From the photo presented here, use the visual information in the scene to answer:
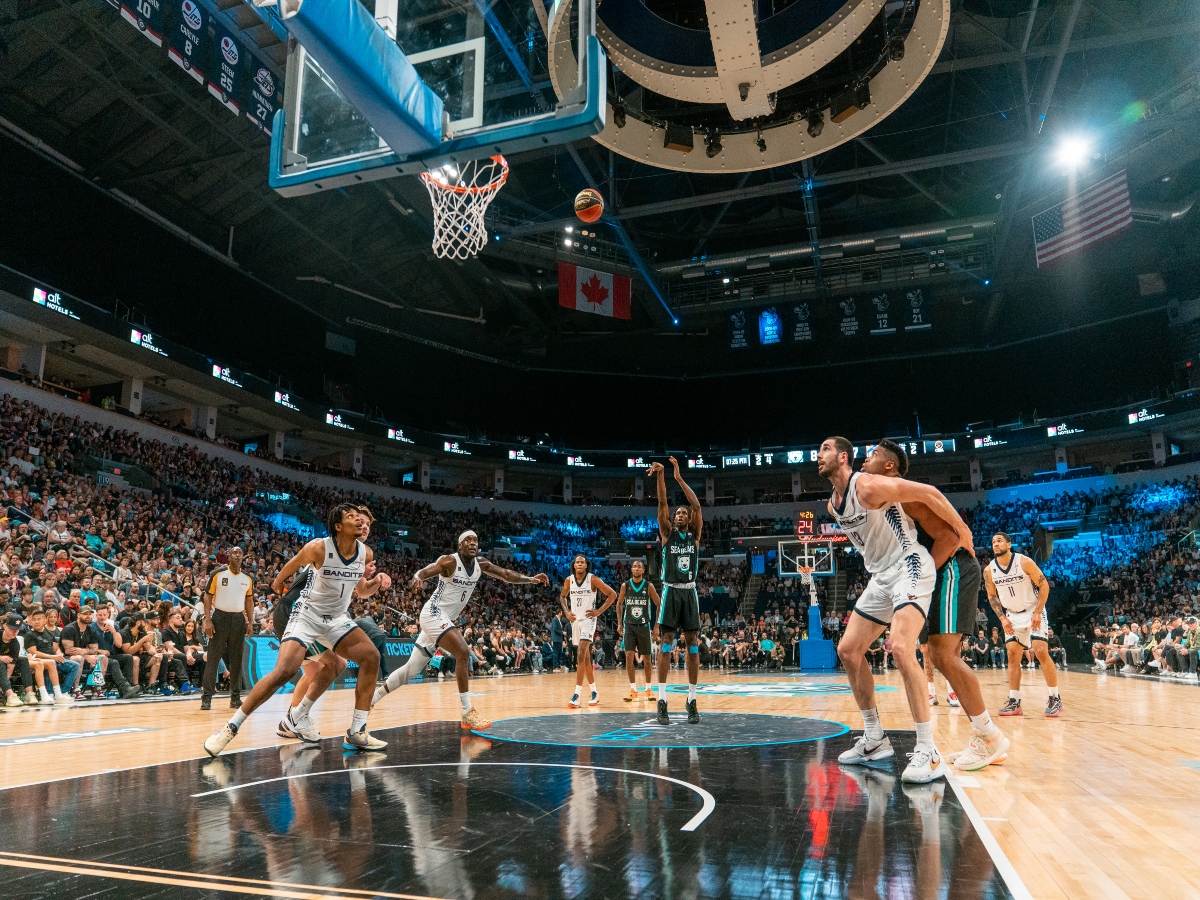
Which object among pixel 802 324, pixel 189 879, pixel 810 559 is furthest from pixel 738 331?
pixel 189 879

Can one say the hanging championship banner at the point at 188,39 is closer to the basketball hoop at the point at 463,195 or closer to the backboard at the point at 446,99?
the basketball hoop at the point at 463,195

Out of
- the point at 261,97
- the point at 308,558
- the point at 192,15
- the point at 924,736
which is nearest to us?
the point at 924,736

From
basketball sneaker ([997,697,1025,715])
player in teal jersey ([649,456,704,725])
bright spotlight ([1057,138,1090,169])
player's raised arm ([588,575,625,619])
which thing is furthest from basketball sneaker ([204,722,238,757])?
bright spotlight ([1057,138,1090,169])

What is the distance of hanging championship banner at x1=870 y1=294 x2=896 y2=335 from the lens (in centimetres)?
3294

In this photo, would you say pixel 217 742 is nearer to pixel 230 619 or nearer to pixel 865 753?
pixel 230 619

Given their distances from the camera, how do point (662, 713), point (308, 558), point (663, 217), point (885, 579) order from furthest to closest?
point (663, 217), point (662, 713), point (308, 558), point (885, 579)

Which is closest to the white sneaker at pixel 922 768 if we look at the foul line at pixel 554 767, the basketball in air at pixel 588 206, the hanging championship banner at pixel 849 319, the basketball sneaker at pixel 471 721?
the foul line at pixel 554 767

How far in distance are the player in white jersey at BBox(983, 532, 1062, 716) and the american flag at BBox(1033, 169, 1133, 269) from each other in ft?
59.3

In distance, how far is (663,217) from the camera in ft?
101

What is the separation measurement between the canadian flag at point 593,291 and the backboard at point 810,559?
10.7 meters

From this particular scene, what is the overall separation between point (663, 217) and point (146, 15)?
63.7 feet

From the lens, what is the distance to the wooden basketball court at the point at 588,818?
10.3 ft

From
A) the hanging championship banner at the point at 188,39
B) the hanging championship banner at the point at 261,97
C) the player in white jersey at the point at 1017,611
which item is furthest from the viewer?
the hanging championship banner at the point at 261,97

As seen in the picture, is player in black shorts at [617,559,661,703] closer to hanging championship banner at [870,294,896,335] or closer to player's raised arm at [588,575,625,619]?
player's raised arm at [588,575,625,619]
